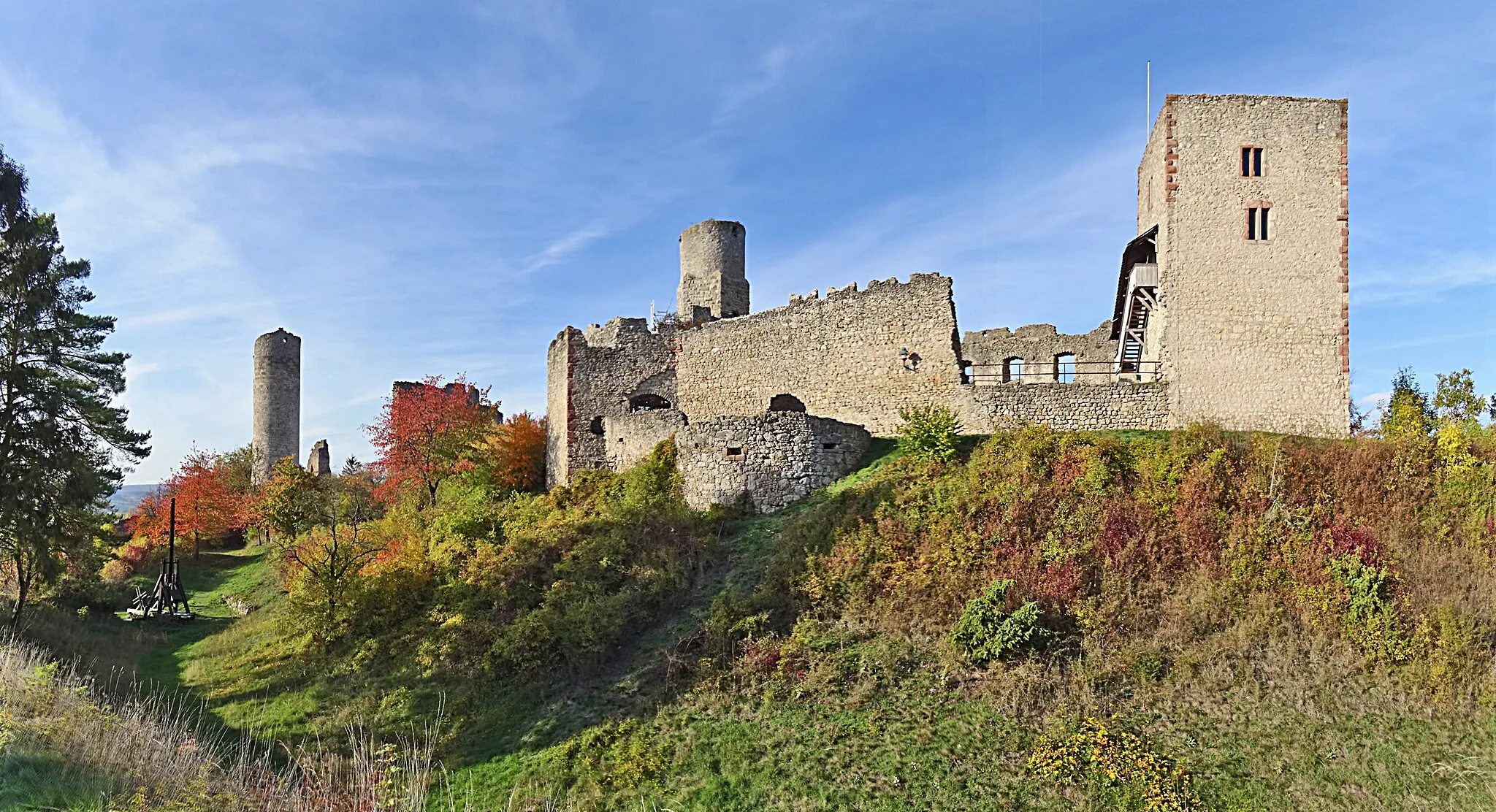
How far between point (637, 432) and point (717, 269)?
9.49m

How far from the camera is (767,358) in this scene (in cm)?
2481

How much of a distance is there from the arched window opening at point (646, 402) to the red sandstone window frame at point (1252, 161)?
1656cm

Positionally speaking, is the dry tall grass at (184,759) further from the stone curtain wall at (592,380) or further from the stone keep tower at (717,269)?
the stone keep tower at (717,269)

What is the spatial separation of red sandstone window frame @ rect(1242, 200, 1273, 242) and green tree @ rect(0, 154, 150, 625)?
24.0 m

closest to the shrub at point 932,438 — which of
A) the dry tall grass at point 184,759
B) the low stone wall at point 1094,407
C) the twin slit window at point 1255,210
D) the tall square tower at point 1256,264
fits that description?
the low stone wall at point 1094,407

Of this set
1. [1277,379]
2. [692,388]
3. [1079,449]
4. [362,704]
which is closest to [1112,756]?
[1079,449]

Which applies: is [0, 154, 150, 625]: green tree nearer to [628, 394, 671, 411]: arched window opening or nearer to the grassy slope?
the grassy slope

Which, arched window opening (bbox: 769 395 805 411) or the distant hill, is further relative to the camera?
arched window opening (bbox: 769 395 805 411)

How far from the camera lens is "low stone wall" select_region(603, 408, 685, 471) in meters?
21.2

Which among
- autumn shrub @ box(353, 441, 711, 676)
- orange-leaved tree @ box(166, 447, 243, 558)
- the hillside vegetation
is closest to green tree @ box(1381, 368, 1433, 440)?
the hillside vegetation

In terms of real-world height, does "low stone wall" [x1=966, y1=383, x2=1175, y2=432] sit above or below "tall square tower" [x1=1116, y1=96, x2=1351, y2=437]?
below

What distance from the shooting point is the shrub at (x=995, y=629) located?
1190cm

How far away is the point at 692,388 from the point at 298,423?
86.7 feet

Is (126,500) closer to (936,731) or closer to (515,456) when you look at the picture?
(515,456)
